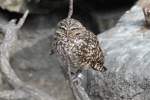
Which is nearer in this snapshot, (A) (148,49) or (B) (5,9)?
(A) (148,49)

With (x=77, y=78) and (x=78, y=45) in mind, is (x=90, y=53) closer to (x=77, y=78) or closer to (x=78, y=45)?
(x=77, y=78)

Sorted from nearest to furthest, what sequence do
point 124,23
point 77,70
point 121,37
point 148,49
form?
point 77,70, point 148,49, point 121,37, point 124,23

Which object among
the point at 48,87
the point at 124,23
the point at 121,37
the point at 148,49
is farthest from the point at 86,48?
the point at 48,87

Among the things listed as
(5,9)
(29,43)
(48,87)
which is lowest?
(48,87)

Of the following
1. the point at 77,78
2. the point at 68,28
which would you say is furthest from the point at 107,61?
the point at 68,28

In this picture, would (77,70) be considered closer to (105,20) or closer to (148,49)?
(148,49)

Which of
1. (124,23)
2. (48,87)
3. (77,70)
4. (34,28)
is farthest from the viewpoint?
(34,28)

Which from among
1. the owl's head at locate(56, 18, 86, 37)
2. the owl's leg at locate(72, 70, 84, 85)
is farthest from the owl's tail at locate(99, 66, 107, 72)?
the owl's head at locate(56, 18, 86, 37)
